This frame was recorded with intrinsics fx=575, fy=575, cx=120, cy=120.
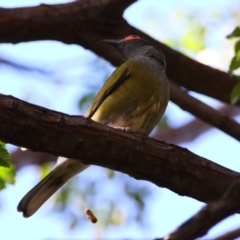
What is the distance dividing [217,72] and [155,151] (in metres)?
2.22

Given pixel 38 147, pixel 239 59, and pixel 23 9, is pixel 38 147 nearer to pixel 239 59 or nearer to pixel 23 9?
pixel 239 59

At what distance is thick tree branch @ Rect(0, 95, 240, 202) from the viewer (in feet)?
8.38

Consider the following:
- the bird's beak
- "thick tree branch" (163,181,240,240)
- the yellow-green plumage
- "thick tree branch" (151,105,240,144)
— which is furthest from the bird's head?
"thick tree branch" (163,181,240,240)

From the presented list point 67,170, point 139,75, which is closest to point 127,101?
point 139,75

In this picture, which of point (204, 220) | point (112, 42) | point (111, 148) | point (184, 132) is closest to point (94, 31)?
Result: point (112, 42)

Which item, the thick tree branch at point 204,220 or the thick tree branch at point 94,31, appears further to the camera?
the thick tree branch at point 94,31

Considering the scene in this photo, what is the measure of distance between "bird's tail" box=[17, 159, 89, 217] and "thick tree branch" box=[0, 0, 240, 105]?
3.81ft

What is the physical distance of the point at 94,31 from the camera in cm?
460

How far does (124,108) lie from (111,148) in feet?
3.63

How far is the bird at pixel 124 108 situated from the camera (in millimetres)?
3742

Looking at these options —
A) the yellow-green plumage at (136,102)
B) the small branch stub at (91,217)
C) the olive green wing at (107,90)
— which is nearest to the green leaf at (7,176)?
the yellow-green plumage at (136,102)

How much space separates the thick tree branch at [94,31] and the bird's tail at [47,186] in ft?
3.81

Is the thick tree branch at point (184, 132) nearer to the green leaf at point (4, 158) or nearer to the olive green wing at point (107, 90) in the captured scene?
the olive green wing at point (107, 90)

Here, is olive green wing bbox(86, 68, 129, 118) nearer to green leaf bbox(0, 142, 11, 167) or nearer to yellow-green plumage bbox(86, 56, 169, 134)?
yellow-green plumage bbox(86, 56, 169, 134)
